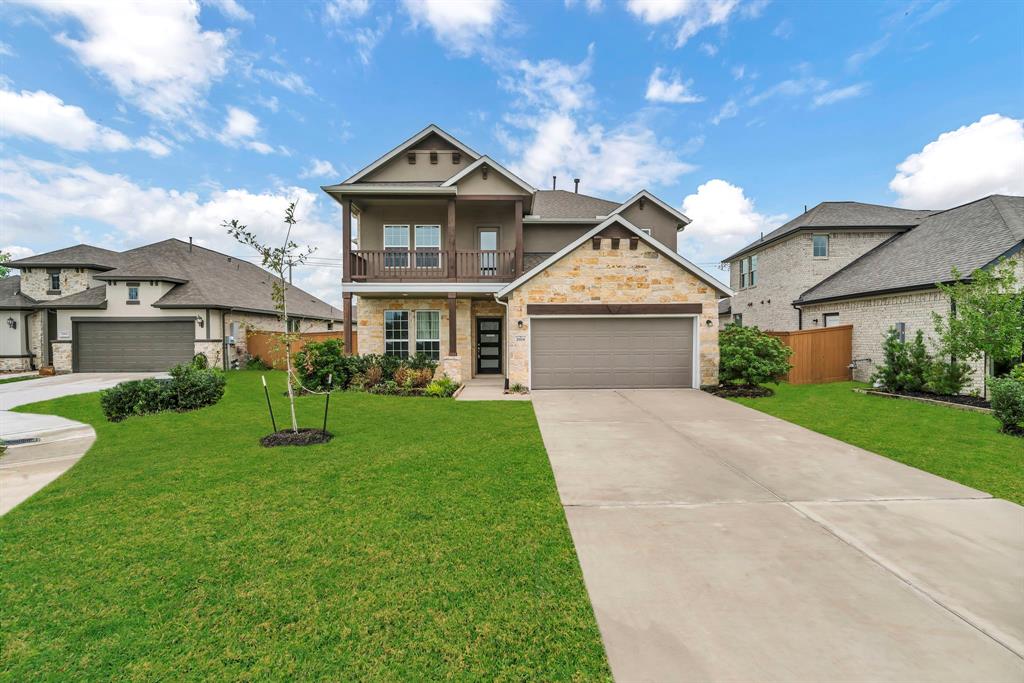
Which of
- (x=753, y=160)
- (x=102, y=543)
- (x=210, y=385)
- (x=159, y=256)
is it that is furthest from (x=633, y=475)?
(x=159, y=256)

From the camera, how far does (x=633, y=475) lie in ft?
17.9

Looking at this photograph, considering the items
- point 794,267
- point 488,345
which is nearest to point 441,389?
point 488,345

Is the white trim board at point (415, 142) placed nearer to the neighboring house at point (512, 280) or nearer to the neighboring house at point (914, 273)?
the neighboring house at point (512, 280)

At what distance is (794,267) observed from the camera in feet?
63.0

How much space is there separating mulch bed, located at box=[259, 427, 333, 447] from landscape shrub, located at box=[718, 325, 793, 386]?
10.8 m

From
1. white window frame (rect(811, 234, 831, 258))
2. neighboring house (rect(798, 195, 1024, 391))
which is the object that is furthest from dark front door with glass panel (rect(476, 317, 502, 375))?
white window frame (rect(811, 234, 831, 258))

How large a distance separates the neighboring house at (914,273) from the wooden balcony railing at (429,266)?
41.7 feet

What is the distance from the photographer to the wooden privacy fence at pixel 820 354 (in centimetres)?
1423

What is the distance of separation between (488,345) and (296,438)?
10260 millimetres

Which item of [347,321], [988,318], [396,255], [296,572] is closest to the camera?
[296,572]

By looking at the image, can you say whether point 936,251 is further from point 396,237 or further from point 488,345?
point 396,237

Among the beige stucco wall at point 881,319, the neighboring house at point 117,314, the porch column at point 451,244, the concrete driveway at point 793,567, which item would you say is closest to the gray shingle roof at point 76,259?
the neighboring house at point 117,314

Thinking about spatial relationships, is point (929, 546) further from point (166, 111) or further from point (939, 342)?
point (166, 111)

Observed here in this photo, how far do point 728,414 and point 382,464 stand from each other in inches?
296
